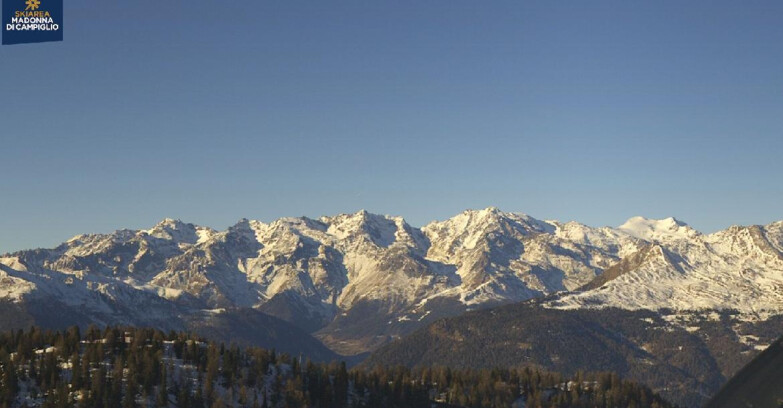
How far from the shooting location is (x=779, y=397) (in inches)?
3083

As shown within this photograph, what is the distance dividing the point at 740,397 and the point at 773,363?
434 centimetres

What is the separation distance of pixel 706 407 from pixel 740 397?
17.0ft

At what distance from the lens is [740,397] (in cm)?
8094

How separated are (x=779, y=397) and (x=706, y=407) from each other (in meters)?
8.46

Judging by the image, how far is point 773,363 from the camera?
81.9 meters

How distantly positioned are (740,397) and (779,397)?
351 cm

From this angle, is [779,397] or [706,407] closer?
[779,397]

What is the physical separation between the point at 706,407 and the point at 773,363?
24.6 ft

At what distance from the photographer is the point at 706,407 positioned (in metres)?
85.6
